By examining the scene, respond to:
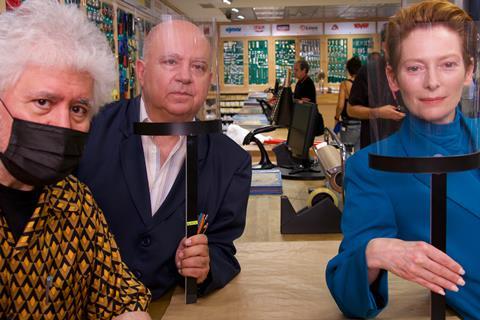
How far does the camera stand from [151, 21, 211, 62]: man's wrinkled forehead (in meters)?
1.48

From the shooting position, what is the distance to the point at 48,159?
119 cm

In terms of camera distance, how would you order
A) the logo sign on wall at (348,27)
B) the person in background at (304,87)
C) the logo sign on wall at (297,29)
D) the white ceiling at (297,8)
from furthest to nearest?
the logo sign on wall at (297,29)
the logo sign on wall at (348,27)
the white ceiling at (297,8)
the person in background at (304,87)

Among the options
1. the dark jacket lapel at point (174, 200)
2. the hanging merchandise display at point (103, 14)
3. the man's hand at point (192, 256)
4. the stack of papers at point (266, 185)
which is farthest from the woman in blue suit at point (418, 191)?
the hanging merchandise display at point (103, 14)

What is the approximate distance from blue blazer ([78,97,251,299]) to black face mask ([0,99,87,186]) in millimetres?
438

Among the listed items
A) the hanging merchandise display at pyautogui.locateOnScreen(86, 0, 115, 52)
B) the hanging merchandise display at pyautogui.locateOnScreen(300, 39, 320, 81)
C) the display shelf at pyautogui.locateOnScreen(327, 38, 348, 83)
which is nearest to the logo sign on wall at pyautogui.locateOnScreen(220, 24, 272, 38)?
the hanging merchandise display at pyautogui.locateOnScreen(300, 39, 320, 81)

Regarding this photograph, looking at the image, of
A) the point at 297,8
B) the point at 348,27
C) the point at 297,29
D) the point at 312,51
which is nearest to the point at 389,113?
the point at 297,8

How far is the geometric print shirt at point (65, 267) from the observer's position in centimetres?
119

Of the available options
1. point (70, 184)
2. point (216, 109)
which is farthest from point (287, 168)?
point (70, 184)

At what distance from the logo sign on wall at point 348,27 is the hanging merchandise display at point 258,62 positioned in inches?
78.4

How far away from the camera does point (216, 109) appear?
5.50 feet

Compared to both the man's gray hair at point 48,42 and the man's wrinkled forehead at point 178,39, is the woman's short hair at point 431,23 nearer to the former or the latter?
the man's wrinkled forehead at point 178,39

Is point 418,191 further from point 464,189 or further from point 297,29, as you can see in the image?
point 297,29

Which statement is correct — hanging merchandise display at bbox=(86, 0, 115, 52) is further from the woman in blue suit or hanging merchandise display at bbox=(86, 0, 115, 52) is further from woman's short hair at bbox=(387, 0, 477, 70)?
woman's short hair at bbox=(387, 0, 477, 70)

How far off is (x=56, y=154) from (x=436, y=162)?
0.78m
